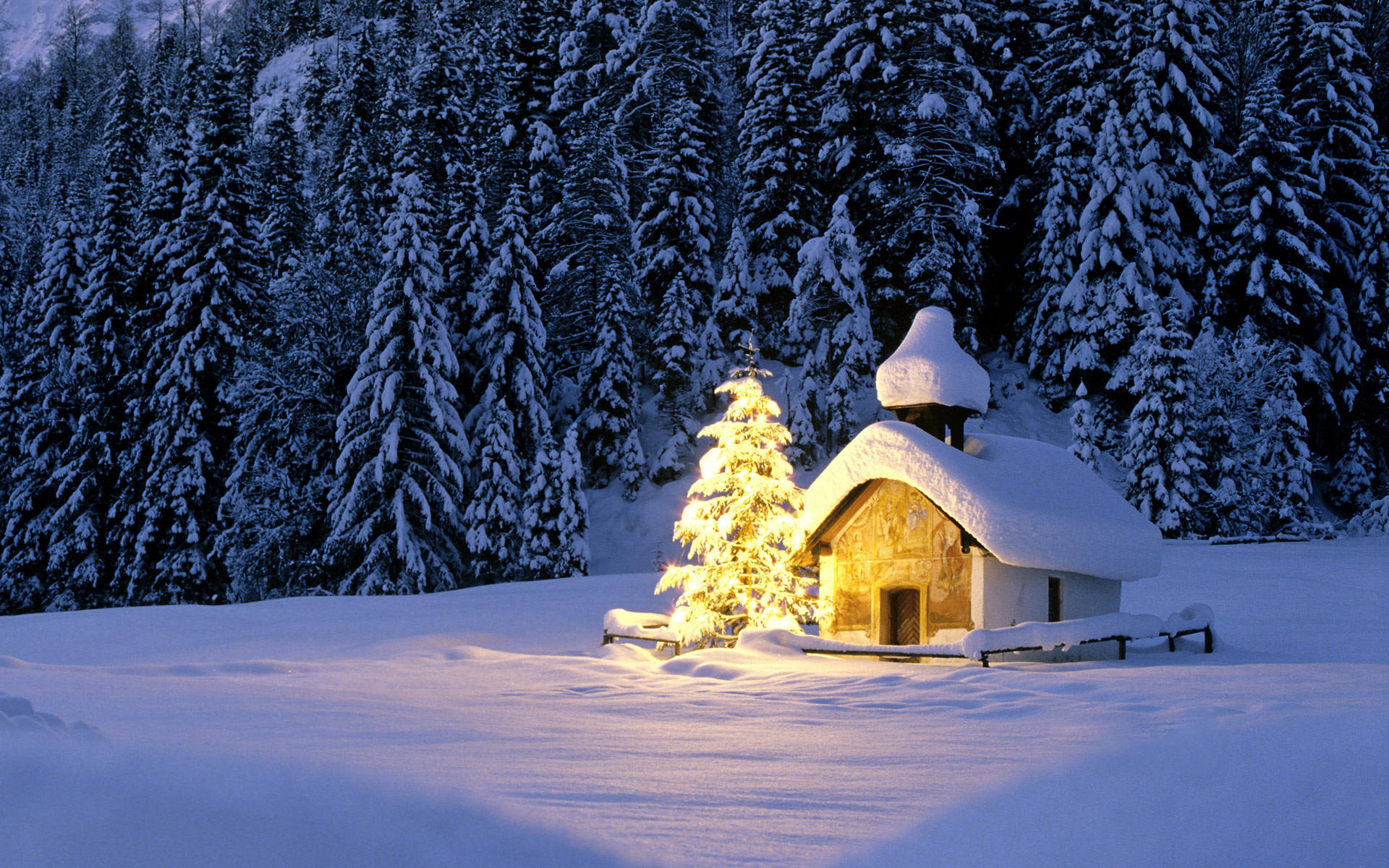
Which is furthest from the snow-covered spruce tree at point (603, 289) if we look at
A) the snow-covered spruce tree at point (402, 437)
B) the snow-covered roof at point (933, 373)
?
the snow-covered roof at point (933, 373)

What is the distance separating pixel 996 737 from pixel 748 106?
41307 mm

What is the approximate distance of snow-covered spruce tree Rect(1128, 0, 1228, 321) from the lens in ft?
129

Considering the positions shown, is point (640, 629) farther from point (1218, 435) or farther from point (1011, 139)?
point (1011, 139)

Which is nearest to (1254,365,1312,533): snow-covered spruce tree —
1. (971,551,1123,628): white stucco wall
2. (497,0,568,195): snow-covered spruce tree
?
(971,551,1123,628): white stucco wall

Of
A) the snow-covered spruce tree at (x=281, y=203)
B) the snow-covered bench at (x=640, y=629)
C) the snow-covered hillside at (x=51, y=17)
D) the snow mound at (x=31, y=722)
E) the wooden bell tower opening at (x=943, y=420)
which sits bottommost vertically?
the snow-covered bench at (x=640, y=629)

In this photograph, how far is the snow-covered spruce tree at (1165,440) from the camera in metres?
32.1

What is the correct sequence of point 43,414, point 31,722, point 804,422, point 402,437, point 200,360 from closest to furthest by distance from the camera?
point 31,722
point 402,437
point 200,360
point 804,422
point 43,414

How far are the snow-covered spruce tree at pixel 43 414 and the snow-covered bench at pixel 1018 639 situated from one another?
32251 mm

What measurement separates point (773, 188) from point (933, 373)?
86.6ft

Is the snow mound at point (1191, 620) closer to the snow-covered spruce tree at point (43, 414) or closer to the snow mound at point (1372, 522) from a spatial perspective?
the snow mound at point (1372, 522)

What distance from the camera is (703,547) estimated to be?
1767 centimetres

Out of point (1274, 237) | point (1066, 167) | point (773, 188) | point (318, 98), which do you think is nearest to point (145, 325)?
point (773, 188)

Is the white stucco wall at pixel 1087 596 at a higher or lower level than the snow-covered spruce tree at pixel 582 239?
lower

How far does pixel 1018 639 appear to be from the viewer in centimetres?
1428
